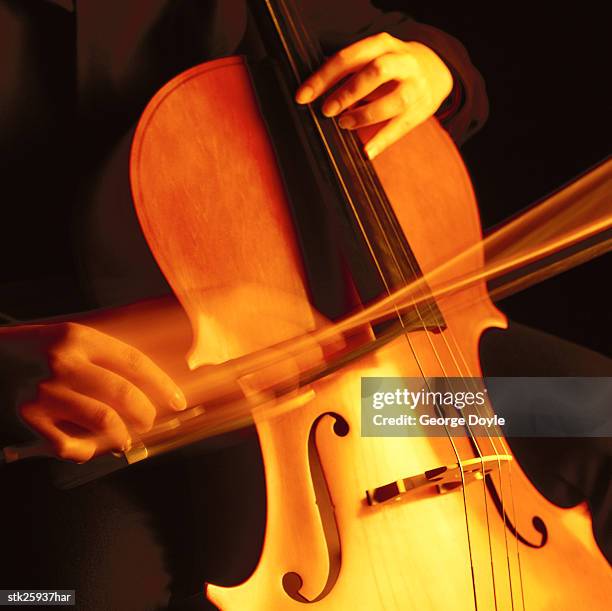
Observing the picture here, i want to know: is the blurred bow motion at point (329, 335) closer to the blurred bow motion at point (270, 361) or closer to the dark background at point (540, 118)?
the blurred bow motion at point (270, 361)

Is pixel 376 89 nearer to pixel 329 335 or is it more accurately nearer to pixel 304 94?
pixel 304 94

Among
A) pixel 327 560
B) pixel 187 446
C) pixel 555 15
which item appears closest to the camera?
pixel 327 560

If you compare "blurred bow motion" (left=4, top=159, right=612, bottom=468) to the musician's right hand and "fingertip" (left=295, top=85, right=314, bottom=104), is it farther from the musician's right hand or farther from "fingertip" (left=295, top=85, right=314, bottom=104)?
"fingertip" (left=295, top=85, right=314, bottom=104)

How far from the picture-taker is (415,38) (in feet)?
1.80

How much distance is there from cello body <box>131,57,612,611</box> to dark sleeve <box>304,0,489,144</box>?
0.43 feet

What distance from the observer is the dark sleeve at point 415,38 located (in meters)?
0.54

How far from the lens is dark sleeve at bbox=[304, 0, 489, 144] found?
1.78ft

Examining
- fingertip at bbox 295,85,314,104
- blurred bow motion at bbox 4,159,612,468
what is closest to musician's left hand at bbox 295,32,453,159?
fingertip at bbox 295,85,314,104

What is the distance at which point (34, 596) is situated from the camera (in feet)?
1.24

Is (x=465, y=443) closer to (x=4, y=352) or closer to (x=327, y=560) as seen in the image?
(x=327, y=560)

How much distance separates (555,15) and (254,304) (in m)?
0.52

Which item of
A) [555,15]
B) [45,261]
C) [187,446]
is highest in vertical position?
[555,15]

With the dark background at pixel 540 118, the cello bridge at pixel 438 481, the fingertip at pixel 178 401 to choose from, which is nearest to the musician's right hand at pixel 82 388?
the fingertip at pixel 178 401

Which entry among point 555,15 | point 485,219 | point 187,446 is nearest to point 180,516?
point 187,446
